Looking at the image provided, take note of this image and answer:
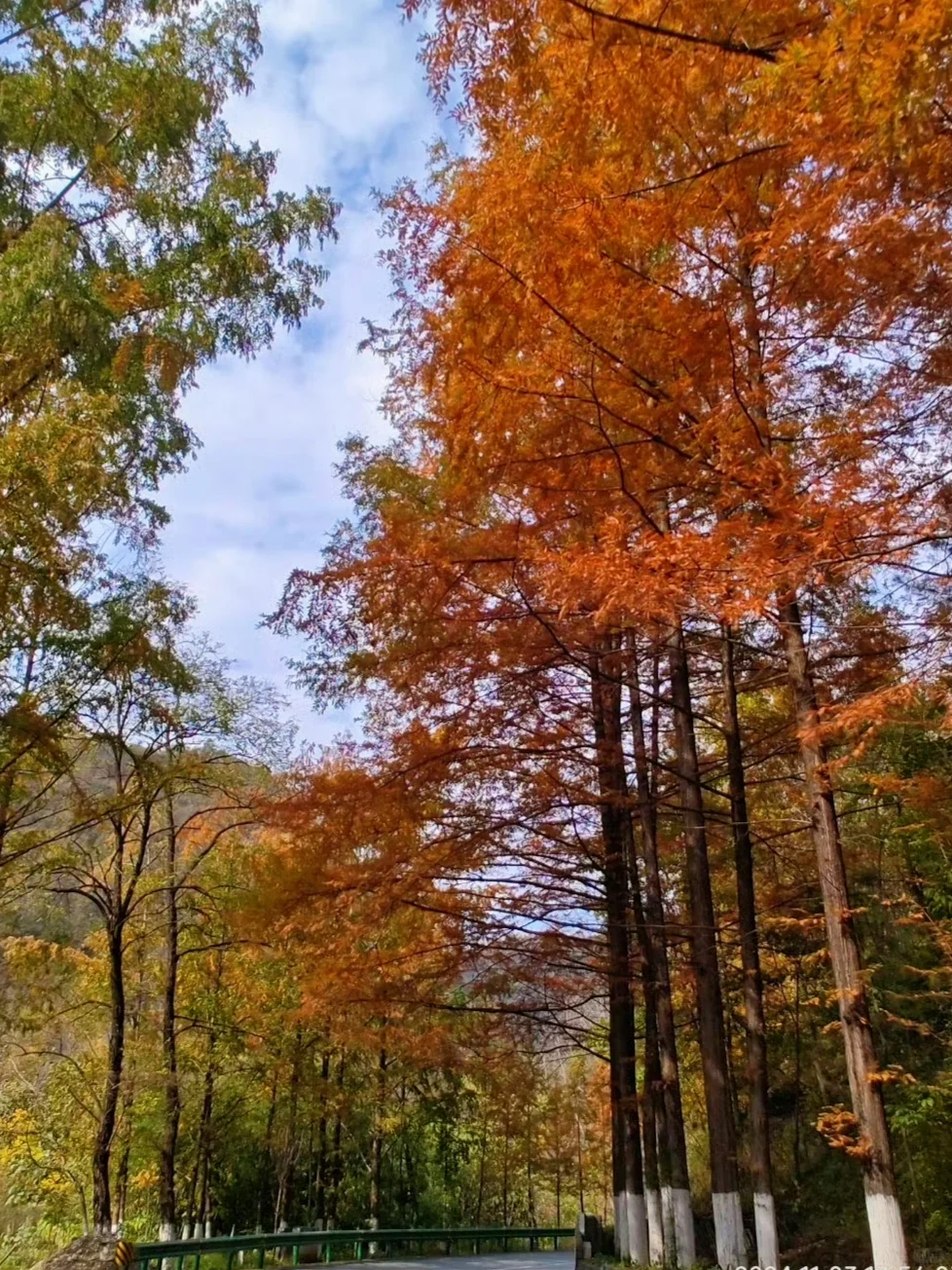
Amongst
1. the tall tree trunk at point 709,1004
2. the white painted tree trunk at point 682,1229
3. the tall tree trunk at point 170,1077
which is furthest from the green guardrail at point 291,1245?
the white painted tree trunk at point 682,1229

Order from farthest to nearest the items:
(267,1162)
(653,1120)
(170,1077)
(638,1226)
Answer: (267,1162), (170,1077), (653,1120), (638,1226)

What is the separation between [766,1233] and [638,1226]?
367cm

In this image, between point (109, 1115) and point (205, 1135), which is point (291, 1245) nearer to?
point (109, 1115)

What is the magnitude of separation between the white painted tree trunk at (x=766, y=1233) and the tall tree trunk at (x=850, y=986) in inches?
82.3

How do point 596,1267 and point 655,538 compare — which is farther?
point 596,1267

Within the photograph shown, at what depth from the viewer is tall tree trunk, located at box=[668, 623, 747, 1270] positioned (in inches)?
304

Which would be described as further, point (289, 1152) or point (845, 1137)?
point (289, 1152)

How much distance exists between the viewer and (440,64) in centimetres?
466

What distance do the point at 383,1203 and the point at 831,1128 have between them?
91.2 ft

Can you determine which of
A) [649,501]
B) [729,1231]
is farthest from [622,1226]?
[649,501]

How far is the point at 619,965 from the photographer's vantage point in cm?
1155

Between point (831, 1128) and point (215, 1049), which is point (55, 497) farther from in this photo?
point (215, 1049)

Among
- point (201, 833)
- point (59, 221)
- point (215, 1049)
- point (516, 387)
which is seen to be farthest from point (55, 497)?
point (215, 1049)

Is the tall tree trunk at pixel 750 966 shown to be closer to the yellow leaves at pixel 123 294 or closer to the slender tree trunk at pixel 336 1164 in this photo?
the yellow leaves at pixel 123 294
